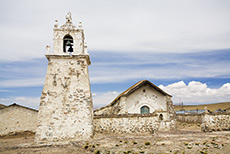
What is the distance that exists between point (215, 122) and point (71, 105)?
473 inches

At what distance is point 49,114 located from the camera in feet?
42.5

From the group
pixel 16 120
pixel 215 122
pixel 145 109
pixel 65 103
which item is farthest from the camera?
pixel 145 109

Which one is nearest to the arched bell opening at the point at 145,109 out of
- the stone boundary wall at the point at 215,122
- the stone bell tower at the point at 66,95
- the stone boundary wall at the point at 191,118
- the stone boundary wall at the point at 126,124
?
Answer: the stone boundary wall at the point at 126,124

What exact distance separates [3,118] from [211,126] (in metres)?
18.9

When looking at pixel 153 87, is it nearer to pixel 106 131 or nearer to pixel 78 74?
pixel 106 131

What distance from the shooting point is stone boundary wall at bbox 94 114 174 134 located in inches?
583

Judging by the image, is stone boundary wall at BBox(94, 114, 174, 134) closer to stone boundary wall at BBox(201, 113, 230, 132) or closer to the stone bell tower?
the stone bell tower

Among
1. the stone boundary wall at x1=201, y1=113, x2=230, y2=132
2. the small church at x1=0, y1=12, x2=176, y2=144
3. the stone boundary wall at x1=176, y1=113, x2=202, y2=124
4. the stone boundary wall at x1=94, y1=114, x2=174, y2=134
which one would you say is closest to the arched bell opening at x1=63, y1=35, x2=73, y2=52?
the small church at x1=0, y1=12, x2=176, y2=144

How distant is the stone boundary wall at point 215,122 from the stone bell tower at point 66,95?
379 inches

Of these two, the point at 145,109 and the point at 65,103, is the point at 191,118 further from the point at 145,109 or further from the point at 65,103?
the point at 65,103

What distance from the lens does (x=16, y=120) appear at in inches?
726

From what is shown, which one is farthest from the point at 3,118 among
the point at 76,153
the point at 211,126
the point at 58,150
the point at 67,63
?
the point at 211,126

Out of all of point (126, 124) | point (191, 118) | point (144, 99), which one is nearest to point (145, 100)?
point (144, 99)

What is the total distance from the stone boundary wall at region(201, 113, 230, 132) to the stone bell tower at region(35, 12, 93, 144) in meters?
9.63
